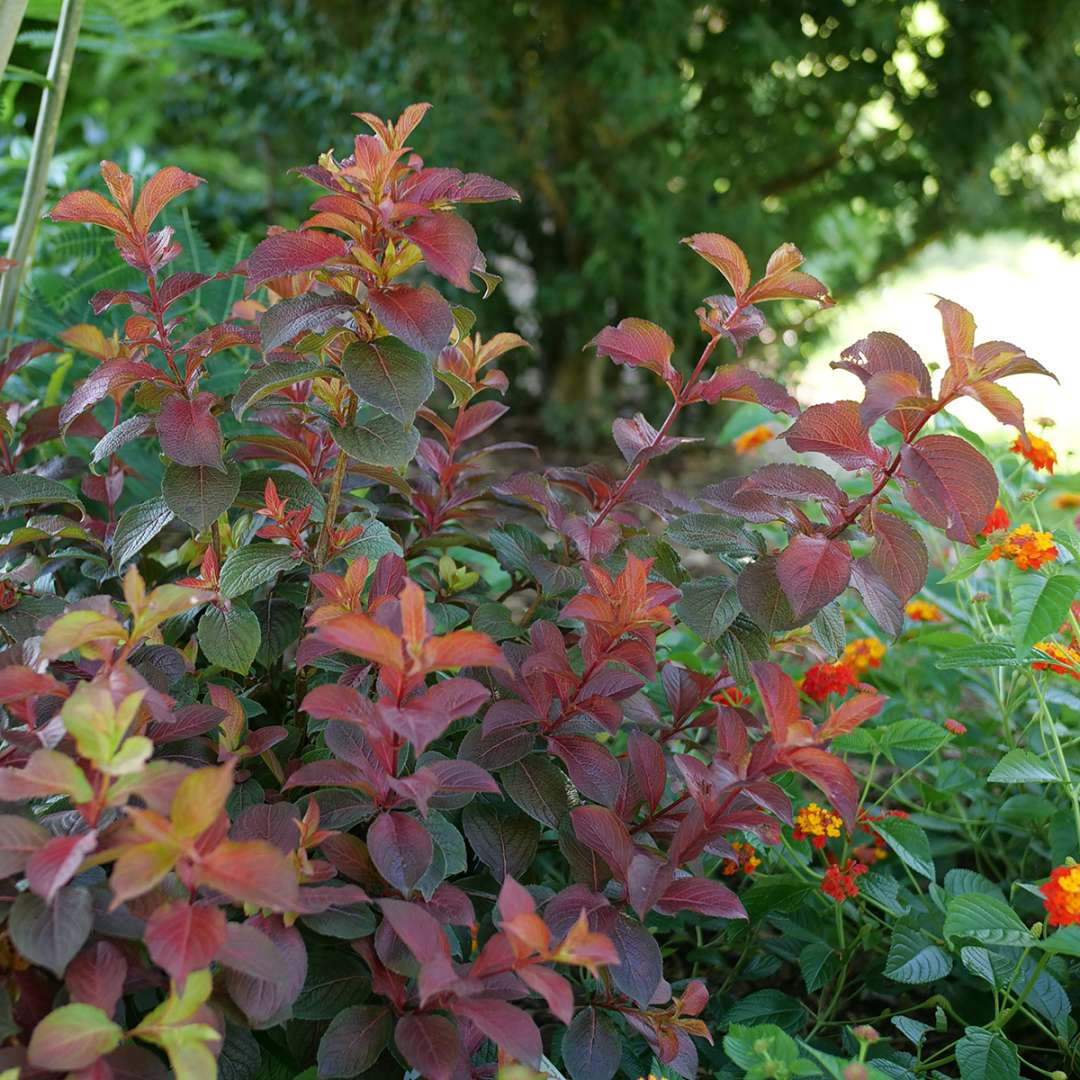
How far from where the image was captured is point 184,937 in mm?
600

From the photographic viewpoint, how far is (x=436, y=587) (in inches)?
43.4

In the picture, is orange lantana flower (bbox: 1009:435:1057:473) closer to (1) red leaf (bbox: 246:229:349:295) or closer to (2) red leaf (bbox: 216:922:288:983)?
(1) red leaf (bbox: 246:229:349:295)

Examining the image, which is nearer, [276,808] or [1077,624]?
[276,808]

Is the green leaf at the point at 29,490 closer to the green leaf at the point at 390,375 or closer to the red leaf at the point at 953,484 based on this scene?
the green leaf at the point at 390,375

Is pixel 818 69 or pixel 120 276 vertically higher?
pixel 818 69

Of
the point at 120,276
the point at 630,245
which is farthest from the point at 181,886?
the point at 630,245

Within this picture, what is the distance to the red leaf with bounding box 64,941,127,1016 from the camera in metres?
0.63

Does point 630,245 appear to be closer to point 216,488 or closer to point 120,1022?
point 216,488

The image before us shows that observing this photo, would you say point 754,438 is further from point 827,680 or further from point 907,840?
point 907,840

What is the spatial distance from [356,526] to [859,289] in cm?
335

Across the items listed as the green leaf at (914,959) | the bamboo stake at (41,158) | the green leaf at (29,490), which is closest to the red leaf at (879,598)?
the green leaf at (914,959)

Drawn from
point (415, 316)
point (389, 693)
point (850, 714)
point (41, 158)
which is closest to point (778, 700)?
A: point (850, 714)

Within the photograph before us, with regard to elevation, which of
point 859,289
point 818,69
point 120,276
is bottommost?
point 859,289

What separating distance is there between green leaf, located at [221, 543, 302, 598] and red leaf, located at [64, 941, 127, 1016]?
0.28 meters
